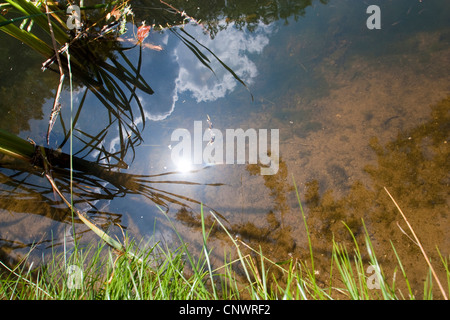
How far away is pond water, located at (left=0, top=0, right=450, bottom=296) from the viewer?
1438mm

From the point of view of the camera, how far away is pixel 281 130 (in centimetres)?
169

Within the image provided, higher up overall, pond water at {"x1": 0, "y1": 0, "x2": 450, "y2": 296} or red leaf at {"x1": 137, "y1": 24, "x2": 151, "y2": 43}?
red leaf at {"x1": 137, "y1": 24, "x2": 151, "y2": 43}

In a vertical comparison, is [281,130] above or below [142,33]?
below

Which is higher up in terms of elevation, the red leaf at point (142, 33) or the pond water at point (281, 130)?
the red leaf at point (142, 33)

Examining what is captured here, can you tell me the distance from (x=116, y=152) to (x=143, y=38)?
3.05ft

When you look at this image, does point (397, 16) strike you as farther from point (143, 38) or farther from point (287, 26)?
point (143, 38)

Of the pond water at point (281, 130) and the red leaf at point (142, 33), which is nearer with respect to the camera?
the pond water at point (281, 130)

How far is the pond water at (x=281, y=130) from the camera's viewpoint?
1438mm

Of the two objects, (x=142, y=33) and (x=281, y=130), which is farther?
(x=142, y=33)

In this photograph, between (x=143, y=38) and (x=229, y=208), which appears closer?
(x=229, y=208)
